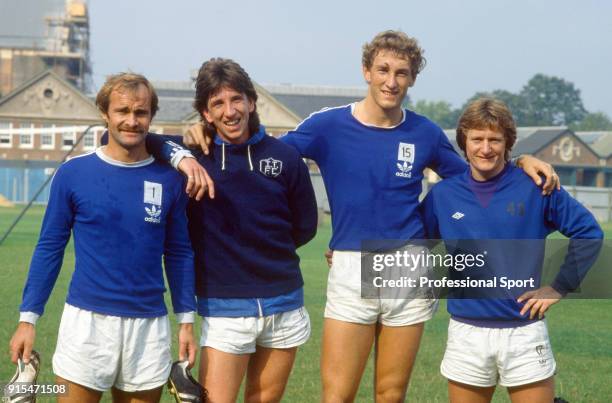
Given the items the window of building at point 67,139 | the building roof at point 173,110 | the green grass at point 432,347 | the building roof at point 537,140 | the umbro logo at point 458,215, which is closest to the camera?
the umbro logo at point 458,215

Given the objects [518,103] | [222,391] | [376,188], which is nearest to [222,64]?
[376,188]

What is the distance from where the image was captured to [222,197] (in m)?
4.84

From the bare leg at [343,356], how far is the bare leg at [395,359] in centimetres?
9

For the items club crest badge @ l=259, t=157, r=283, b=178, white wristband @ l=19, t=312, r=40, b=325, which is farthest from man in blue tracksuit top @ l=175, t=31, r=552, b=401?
white wristband @ l=19, t=312, r=40, b=325

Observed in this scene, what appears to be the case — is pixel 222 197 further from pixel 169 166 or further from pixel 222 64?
pixel 222 64

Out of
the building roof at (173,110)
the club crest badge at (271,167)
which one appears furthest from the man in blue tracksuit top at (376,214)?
the building roof at (173,110)

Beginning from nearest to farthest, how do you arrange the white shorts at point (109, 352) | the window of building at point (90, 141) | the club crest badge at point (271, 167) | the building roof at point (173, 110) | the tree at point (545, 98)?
1. the white shorts at point (109, 352)
2. the club crest badge at point (271, 167)
3. the window of building at point (90, 141)
4. the building roof at point (173, 110)
5. the tree at point (545, 98)

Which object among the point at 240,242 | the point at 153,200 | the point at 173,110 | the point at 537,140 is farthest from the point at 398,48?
the point at 537,140

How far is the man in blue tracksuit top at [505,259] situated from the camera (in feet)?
16.0

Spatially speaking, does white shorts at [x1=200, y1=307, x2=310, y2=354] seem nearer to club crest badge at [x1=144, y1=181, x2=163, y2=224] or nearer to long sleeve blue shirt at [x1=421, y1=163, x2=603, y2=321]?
club crest badge at [x1=144, y1=181, x2=163, y2=224]

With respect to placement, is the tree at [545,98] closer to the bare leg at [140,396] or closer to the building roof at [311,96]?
the building roof at [311,96]

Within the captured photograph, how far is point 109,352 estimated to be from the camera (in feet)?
15.0

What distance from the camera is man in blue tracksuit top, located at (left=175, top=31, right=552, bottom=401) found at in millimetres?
5285

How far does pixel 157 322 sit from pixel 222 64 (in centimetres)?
126
